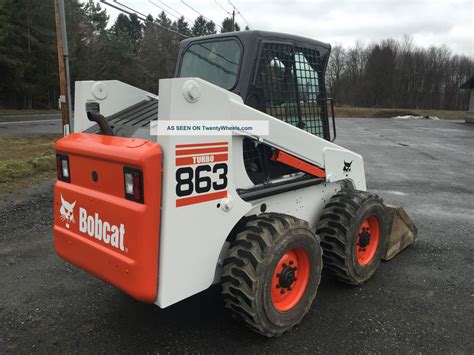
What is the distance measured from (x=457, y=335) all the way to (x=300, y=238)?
1.46 m

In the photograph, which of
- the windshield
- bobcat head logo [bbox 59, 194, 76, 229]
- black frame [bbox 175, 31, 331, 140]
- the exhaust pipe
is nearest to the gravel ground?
bobcat head logo [bbox 59, 194, 76, 229]

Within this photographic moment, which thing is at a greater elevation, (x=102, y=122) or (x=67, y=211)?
(x=102, y=122)

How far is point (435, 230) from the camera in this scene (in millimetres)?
5680

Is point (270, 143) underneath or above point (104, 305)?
above

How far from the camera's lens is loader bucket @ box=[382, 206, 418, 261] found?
4477 mm

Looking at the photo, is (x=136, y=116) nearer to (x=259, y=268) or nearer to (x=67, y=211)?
(x=67, y=211)

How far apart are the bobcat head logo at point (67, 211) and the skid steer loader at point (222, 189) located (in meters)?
0.01

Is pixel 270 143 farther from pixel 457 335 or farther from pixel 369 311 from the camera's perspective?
pixel 457 335

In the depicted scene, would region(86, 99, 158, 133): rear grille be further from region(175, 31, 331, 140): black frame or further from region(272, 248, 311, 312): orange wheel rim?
region(272, 248, 311, 312): orange wheel rim

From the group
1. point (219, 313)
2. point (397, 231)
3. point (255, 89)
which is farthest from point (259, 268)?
point (397, 231)

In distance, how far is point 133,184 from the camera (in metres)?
2.41

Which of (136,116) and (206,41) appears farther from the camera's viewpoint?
(206,41)

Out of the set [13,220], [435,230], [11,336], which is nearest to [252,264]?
[11,336]

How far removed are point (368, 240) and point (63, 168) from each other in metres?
2.86
